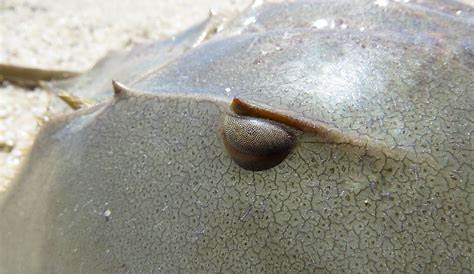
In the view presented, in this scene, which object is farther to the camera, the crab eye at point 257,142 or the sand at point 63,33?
the sand at point 63,33

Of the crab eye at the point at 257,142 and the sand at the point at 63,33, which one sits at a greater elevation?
the crab eye at the point at 257,142

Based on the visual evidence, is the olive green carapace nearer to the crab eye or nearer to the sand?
the crab eye

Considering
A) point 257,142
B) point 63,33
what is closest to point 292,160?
point 257,142

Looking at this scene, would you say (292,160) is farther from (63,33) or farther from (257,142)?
(63,33)

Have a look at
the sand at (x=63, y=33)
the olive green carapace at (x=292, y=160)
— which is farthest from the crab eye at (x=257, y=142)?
the sand at (x=63, y=33)

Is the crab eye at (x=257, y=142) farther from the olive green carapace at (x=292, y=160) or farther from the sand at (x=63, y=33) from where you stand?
the sand at (x=63, y=33)

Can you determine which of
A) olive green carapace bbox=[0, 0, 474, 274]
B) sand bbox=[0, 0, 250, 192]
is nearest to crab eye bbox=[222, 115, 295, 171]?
olive green carapace bbox=[0, 0, 474, 274]

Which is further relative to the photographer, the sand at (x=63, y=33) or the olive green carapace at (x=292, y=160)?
the sand at (x=63, y=33)
